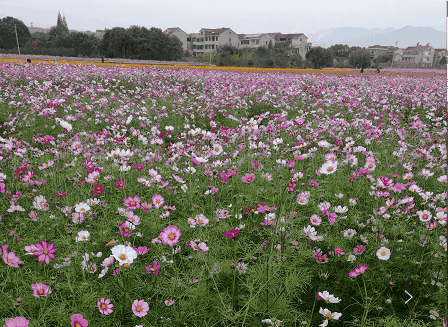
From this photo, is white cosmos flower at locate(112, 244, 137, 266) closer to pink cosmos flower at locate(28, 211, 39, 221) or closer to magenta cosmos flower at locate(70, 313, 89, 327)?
magenta cosmos flower at locate(70, 313, 89, 327)

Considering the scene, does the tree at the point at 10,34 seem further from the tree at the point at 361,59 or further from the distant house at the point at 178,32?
the tree at the point at 361,59

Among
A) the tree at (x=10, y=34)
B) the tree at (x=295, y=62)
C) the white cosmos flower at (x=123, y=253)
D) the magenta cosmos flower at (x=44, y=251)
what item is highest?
the tree at (x=10, y=34)

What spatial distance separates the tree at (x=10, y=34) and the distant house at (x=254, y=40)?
46.8 m

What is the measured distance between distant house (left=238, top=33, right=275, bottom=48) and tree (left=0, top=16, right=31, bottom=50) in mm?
46845

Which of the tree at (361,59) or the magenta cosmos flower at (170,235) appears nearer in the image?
the magenta cosmos flower at (170,235)

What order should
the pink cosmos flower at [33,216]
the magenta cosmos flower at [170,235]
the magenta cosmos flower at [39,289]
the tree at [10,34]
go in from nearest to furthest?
the magenta cosmos flower at [39,289] < the magenta cosmos flower at [170,235] < the pink cosmos flower at [33,216] < the tree at [10,34]

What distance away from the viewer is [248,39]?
72.4 m

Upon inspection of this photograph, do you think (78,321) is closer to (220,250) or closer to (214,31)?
(220,250)

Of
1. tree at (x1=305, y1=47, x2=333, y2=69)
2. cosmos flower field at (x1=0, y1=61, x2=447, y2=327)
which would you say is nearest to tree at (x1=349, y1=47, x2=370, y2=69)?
tree at (x1=305, y1=47, x2=333, y2=69)

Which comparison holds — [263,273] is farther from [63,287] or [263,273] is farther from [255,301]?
[63,287]

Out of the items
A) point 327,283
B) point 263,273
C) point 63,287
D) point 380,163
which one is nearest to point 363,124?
point 380,163

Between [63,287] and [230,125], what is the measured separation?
202 inches

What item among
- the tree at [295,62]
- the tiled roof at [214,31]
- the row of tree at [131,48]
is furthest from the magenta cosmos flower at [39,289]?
the tiled roof at [214,31]

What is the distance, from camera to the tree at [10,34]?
47562 mm
